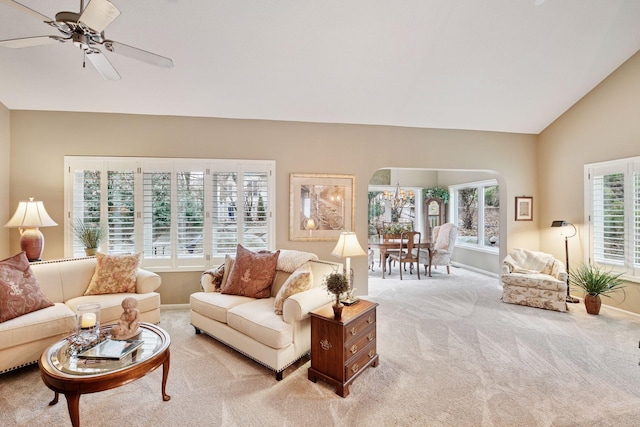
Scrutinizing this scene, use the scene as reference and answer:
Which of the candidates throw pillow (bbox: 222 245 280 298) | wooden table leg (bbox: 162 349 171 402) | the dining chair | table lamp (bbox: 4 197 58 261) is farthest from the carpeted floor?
the dining chair

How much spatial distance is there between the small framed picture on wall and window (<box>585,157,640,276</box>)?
2.85 ft

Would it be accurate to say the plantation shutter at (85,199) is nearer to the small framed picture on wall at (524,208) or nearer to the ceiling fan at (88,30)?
the ceiling fan at (88,30)

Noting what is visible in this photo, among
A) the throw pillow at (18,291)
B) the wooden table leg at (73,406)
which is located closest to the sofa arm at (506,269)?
the wooden table leg at (73,406)

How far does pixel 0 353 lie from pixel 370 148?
4943mm

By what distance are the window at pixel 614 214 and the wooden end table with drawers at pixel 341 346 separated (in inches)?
166

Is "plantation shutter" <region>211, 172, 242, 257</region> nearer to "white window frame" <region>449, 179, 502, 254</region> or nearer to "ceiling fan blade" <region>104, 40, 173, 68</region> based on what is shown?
"ceiling fan blade" <region>104, 40, 173, 68</region>

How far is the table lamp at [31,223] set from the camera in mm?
3609

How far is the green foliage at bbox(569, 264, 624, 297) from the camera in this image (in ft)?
13.7

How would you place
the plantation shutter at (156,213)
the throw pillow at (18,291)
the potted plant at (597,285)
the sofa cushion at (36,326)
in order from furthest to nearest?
the plantation shutter at (156,213), the potted plant at (597,285), the throw pillow at (18,291), the sofa cushion at (36,326)

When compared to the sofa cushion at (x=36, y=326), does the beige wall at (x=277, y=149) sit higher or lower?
higher

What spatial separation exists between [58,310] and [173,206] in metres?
1.88

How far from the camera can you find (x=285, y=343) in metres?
2.63

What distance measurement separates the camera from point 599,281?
416cm

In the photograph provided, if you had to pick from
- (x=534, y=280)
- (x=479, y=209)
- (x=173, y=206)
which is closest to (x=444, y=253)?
(x=479, y=209)
